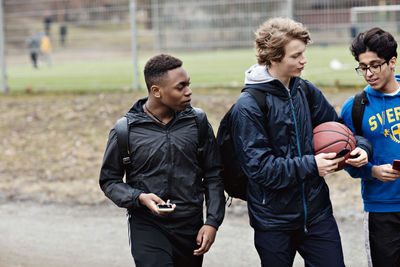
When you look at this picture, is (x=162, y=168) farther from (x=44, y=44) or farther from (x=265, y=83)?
(x=44, y=44)

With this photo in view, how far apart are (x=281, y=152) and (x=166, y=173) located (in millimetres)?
714

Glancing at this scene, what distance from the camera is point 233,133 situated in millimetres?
3895

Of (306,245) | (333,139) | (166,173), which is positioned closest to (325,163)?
(333,139)

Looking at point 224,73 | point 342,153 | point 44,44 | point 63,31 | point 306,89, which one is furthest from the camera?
point 44,44

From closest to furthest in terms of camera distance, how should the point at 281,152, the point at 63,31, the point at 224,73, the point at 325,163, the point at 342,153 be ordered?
the point at 325,163
the point at 342,153
the point at 281,152
the point at 224,73
the point at 63,31

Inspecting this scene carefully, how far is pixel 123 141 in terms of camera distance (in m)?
3.84

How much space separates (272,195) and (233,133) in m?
0.46

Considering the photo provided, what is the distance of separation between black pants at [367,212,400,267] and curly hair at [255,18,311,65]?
122 cm

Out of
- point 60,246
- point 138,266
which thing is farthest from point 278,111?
point 60,246

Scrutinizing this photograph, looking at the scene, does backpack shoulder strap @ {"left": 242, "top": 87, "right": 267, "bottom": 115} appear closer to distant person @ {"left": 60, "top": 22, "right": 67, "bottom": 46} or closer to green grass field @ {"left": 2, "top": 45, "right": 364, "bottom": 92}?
green grass field @ {"left": 2, "top": 45, "right": 364, "bottom": 92}

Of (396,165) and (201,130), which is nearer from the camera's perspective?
(396,165)

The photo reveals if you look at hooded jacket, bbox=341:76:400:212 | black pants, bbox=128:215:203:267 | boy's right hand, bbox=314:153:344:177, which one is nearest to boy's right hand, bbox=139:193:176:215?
black pants, bbox=128:215:203:267

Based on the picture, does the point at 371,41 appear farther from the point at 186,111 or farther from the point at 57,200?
the point at 57,200

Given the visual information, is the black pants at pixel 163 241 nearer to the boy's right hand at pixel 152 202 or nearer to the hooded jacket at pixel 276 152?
the boy's right hand at pixel 152 202
